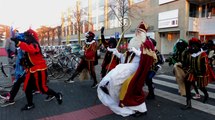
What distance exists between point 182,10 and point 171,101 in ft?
65.9

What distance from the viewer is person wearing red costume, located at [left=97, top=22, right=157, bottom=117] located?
4.56m

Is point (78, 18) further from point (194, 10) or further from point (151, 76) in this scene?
point (151, 76)

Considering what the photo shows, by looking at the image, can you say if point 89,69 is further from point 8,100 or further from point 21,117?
point 21,117

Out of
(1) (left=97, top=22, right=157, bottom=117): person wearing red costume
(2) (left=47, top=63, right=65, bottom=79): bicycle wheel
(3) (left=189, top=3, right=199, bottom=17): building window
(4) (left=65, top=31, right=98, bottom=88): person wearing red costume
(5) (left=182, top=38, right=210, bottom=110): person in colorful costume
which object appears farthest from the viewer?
(3) (left=189, top=3, right=199, bottom=17): building window

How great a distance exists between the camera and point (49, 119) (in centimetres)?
475

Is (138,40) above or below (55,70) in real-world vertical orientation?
above

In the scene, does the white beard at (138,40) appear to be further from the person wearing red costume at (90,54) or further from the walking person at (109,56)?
the person wearing red costume at (90,54)

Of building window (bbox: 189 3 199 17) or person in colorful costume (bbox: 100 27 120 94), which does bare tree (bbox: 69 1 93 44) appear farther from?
person in colorful costume (bbox: 100 27 120 94)

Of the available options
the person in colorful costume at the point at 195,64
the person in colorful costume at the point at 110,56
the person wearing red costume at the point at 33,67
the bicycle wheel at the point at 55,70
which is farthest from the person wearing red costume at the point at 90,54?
the person in colorful costume at the point at 195,64

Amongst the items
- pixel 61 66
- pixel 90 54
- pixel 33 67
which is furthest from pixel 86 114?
pixel 61 66

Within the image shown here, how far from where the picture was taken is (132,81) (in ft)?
14.9

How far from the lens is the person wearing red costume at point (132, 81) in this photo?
180 inches

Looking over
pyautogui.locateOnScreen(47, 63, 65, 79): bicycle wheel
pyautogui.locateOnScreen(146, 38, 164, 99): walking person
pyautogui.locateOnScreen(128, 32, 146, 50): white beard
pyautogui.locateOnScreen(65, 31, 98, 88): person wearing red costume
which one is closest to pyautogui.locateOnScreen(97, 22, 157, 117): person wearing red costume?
pyautogui.locateOnScreen(128, 32, 146, 50): white beard

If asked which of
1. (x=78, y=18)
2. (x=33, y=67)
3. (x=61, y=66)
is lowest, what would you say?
(x=61, y=66)
